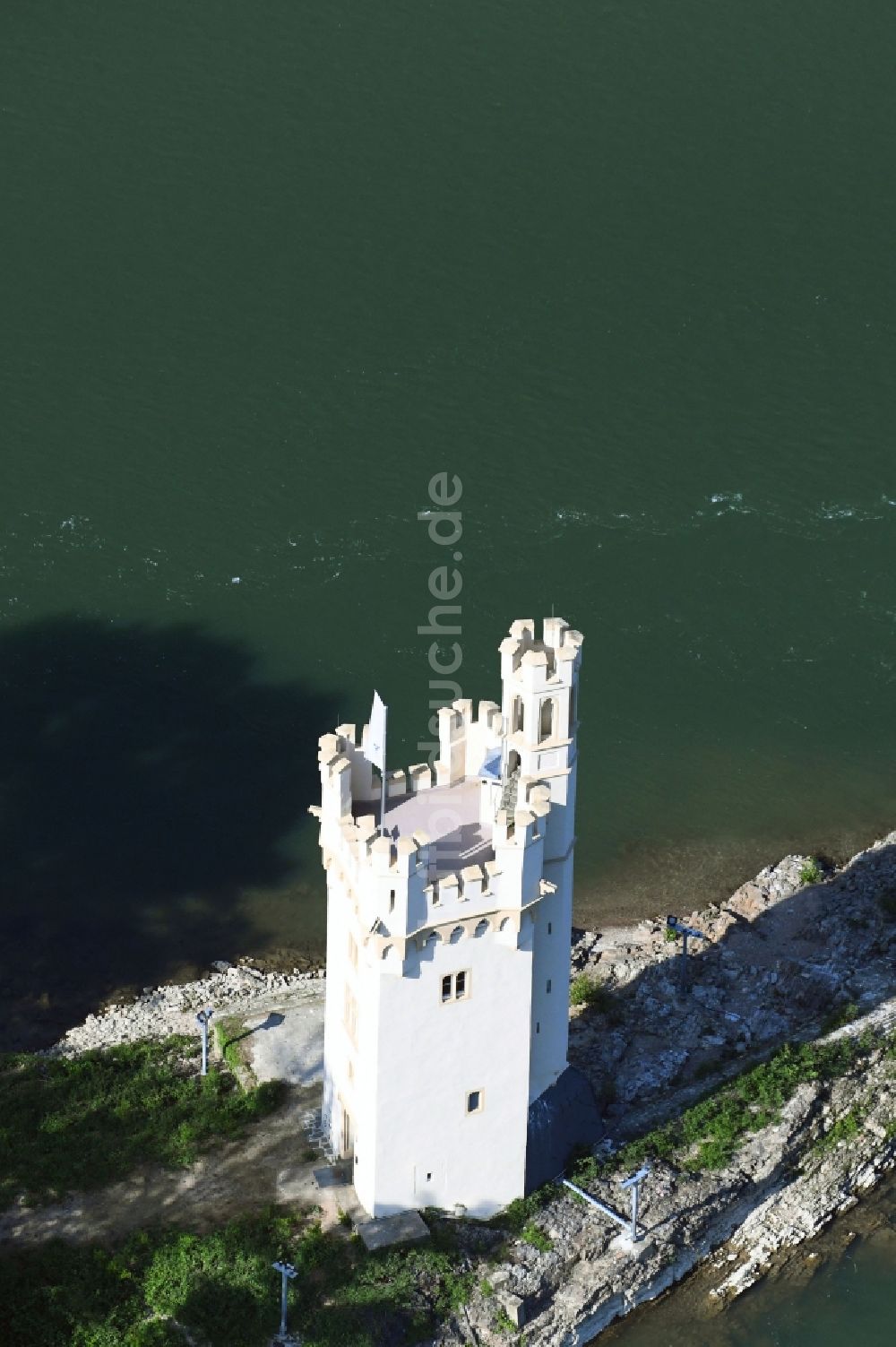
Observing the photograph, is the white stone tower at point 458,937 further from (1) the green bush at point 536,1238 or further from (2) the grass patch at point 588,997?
(2) the grass patch at point 588,997

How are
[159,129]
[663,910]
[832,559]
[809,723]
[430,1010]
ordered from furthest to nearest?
[159,129] < [832,559] < [809,723] < [663,910] < [430,1010]

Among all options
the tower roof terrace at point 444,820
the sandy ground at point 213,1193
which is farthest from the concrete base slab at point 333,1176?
the tower roof terrace at point 444,820

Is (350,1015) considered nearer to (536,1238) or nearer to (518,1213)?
(518,1213)

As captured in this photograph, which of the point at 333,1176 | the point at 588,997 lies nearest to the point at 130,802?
the point at 588,997

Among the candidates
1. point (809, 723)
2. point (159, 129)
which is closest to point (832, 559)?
point (809, 723)

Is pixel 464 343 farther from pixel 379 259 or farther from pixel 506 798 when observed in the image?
pixel 506 798

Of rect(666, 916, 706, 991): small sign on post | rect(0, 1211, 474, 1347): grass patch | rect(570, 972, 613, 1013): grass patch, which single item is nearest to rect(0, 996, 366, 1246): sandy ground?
rect(0, 1211, 474, 1347): grass patch

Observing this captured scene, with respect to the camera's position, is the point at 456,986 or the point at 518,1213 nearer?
the point at 456,986
